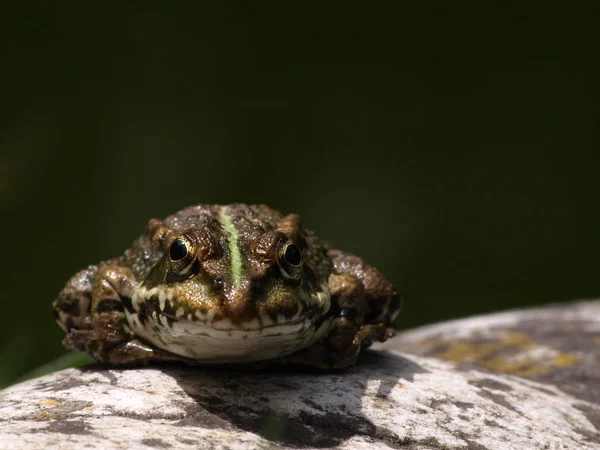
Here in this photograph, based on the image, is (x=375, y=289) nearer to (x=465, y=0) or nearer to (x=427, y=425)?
(x=427, y=425)

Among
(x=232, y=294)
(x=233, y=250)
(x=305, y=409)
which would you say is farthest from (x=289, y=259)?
(x=305, y=409)

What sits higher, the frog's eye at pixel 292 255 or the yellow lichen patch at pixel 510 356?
the frog's eye at pixel 292 255

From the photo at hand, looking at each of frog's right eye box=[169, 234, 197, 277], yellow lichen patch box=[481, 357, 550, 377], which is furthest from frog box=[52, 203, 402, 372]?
yellow lichen patch box=[481, 357, 550, 377]

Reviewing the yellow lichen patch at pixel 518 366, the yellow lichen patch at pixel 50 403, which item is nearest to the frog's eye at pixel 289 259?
the yellow lichen patch at pixel 50 403

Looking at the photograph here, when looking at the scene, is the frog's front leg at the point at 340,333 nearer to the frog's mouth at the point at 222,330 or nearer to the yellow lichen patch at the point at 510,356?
the frog's mouth at the point at 222,330

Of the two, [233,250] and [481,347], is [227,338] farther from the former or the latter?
[481,347]

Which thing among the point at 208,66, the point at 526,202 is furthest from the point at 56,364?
the point at 526,202
